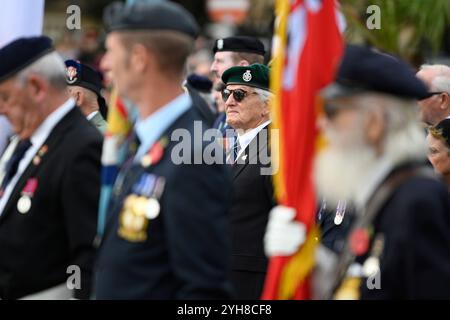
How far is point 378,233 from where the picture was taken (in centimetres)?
439

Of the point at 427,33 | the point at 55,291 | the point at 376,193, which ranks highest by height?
the point at 427,33

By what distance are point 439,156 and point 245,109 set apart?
160cm

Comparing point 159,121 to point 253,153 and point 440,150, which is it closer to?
point 253,153

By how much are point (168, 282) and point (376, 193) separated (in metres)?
0.91

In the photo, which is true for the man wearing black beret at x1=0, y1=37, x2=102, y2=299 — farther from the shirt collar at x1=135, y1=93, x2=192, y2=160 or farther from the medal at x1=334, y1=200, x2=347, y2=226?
the medal at x1=334, y1=200, x2=347, y2=226

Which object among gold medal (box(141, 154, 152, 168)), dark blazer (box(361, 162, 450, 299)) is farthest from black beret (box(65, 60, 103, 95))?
dark blazer (box(361, 162, 450, 299))

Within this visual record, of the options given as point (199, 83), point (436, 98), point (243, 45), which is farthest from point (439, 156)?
point (199, 83)

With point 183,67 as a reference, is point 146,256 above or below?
below

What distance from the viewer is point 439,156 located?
24.9ft

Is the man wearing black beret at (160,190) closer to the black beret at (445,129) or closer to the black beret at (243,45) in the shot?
the black beret at (445,129)

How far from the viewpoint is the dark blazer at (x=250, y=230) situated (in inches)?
297

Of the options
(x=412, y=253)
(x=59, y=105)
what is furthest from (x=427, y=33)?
(x=412, y=253)

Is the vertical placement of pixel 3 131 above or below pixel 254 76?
below
